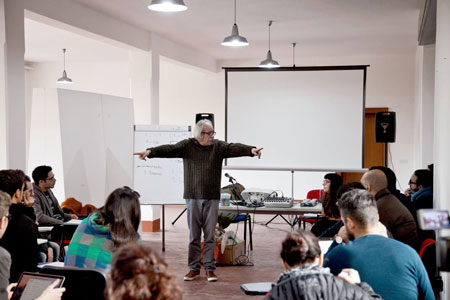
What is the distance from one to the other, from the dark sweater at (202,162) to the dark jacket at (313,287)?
12.1ft

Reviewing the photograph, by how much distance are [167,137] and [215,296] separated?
2826 mm

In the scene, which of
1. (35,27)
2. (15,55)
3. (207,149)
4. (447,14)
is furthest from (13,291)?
(35,27)

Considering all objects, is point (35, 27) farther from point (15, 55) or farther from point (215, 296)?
point (215, 296)

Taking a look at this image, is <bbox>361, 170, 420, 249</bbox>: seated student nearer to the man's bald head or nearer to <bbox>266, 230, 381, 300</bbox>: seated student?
the man's bald head

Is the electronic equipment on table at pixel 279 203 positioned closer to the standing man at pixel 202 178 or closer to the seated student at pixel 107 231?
the standing man at pixel 202 178

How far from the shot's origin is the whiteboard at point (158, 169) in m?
7.62

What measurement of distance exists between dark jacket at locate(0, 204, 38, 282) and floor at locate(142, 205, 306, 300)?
1.05 m

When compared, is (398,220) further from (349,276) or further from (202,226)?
(202,226)

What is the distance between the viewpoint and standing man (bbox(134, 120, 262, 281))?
5.80m

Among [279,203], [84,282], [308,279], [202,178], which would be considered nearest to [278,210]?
[279,203]

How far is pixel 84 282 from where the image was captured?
260 centimetres

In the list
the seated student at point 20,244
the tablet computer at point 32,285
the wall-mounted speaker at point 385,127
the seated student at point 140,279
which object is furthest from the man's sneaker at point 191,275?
the wall-mounted speaker at point 385,127

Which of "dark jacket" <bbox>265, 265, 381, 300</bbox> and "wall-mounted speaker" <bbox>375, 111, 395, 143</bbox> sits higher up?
"wall-mounted speaker" <bbox>375, 111, 395, 143</bbox>

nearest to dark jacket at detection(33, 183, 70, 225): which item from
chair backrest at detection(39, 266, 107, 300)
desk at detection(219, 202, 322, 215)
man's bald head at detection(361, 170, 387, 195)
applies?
desk at detection(219, 202, 322, 215)
